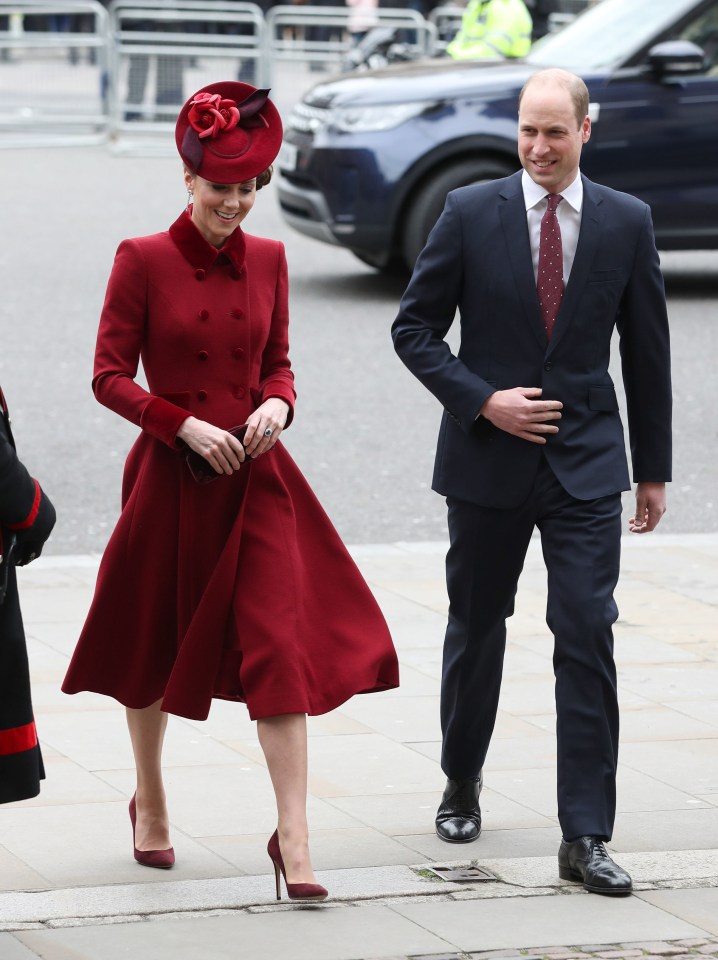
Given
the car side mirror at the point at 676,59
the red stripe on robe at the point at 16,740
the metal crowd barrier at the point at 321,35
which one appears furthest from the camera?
the metal crowd barrier at the point at 321,35

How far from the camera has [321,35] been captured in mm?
23188

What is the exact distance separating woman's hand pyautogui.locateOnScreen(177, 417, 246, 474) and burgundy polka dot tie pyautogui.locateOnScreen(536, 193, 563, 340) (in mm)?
823

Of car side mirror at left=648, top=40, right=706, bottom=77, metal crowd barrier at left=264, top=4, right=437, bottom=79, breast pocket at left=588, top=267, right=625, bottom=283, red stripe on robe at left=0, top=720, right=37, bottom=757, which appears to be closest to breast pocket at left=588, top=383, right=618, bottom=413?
breast pocket at left=588, top=267, right=625, bottom=283

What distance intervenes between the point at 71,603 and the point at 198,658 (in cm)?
262

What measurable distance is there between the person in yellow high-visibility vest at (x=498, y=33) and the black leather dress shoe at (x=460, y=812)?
38.1 feet

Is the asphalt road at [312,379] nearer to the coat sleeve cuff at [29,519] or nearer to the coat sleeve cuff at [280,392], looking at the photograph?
the coat sleeve cuff at [280,392]

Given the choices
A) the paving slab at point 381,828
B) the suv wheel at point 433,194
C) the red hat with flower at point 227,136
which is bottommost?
the paving slab at point 381,828

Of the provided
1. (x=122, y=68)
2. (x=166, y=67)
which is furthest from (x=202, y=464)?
(x=122, y=68)

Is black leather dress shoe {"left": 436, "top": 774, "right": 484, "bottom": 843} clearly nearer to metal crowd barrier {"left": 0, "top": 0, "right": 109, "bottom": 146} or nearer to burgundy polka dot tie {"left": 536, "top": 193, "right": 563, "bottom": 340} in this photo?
burgundy polka dot tie {"left": 536, "top": 193, "right": 563, "bottom": 340}

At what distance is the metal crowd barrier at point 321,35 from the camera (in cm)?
2119

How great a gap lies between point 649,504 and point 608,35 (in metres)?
8.92

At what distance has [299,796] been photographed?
431 cm

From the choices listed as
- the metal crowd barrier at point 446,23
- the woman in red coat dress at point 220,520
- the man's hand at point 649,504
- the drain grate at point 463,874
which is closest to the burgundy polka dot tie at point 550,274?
the man's hand at point 649,504

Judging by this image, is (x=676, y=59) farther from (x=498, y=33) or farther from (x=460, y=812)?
(x=460, y=812)
